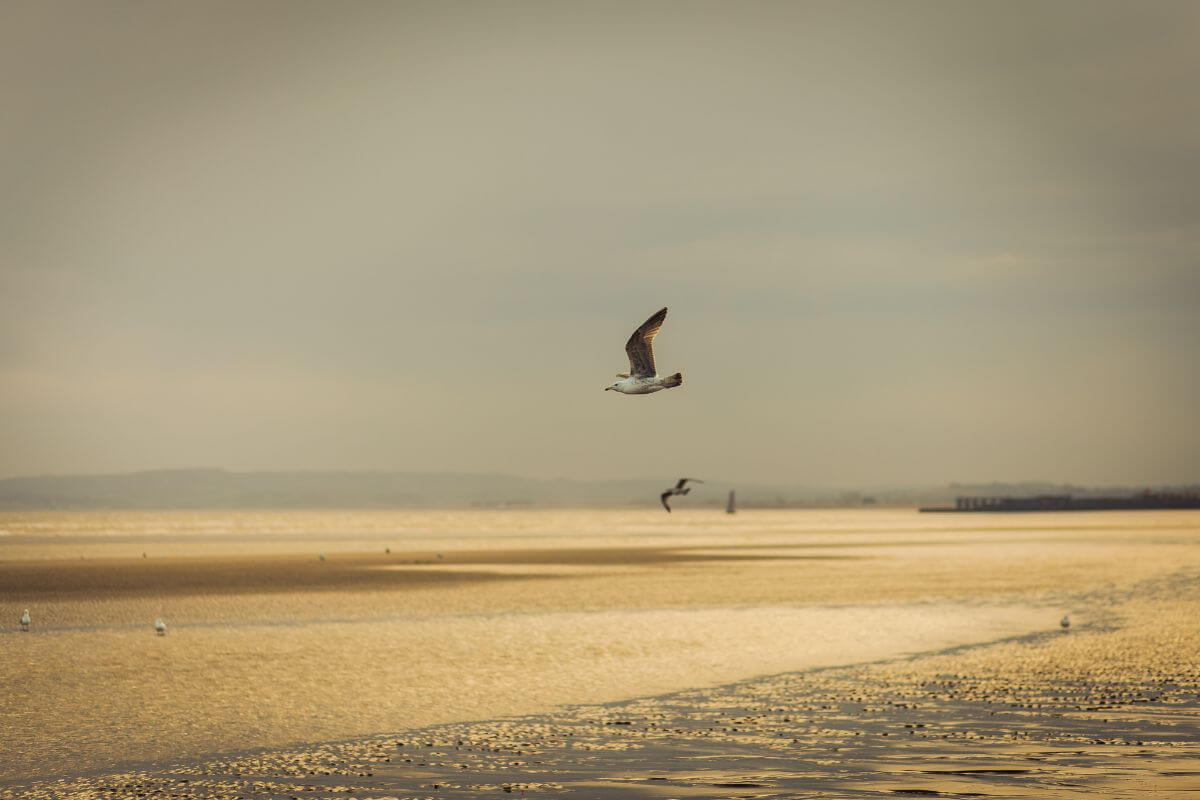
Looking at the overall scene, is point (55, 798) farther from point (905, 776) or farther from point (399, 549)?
point (399, 549)

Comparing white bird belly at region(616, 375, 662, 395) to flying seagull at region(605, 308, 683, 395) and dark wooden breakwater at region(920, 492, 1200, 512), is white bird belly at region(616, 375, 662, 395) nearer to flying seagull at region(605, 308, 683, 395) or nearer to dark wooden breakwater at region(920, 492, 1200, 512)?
flying seagull at region(605, 308, 683, 395)

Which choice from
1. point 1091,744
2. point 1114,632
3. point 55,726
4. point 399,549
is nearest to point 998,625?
point 1114,632

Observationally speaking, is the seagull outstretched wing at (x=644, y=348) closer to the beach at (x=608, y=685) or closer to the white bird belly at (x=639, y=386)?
the white bird belly at (x=639, y=386)

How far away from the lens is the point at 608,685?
23.0 m

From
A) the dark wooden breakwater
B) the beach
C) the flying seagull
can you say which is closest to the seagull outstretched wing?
the flying seagull

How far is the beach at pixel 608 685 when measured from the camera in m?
16.2

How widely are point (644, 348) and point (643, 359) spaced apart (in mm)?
163

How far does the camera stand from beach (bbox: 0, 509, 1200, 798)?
16219 mm

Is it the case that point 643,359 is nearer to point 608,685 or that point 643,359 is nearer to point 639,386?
point 639,386

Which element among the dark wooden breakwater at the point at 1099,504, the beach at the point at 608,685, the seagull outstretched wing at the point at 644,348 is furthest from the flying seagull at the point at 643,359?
the dark wooden breakwater at the point at 1099,504

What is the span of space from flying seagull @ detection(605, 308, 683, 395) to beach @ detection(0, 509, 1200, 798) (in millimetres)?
5186

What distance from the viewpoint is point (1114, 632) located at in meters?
29.0

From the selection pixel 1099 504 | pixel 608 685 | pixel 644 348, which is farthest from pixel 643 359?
pixel 1099 504

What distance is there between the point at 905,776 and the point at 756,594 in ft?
77.6
